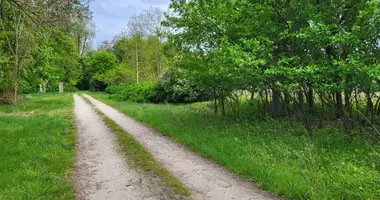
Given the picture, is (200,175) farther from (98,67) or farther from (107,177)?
(98,67)

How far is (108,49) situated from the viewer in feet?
210

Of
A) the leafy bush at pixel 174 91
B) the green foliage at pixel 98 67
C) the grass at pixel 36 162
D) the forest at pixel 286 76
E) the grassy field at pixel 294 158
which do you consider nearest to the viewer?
the grassy field at pixel 294 158

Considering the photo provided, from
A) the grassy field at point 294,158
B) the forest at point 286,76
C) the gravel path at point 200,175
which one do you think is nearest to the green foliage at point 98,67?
the forest at point 286,76

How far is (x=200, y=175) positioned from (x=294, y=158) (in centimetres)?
207

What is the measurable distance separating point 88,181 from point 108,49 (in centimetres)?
6135

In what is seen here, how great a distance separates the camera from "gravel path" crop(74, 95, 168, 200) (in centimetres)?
501

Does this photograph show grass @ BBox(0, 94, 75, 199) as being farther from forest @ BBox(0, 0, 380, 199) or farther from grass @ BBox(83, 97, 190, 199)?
forest @ BBox(0, 0, 380, 199)

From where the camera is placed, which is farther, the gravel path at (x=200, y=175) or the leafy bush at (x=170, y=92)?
the leafy bush at (x=170, y=92)

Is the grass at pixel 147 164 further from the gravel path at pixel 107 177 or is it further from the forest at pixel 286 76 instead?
the forest at pixel 286 76

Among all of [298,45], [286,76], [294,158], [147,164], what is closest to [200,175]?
[147,164]

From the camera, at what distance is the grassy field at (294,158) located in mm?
4672

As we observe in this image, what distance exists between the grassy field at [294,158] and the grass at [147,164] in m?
1.29

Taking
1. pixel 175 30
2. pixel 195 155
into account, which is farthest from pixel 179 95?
pixel 195 155

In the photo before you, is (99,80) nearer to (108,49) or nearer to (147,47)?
(108,49)
